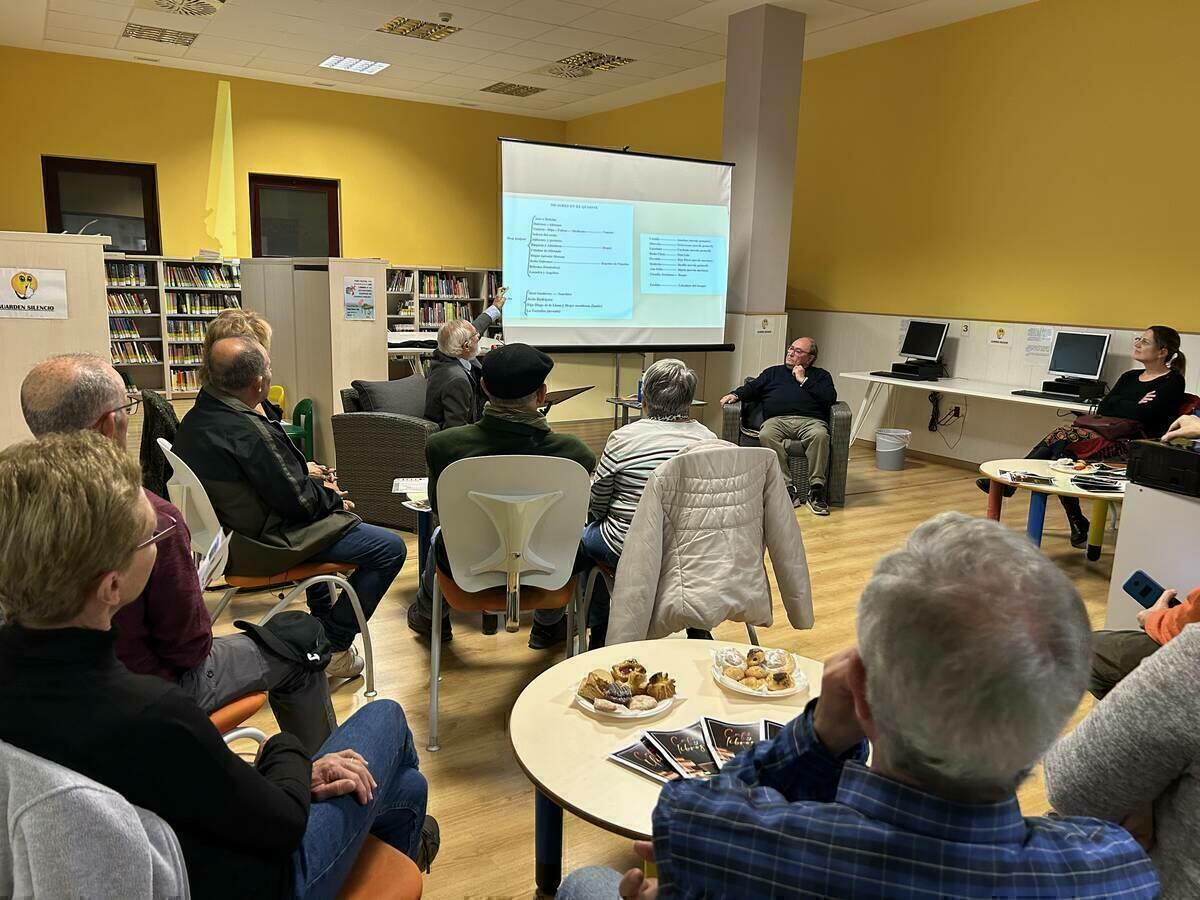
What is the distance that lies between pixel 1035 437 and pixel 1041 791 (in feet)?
15.0

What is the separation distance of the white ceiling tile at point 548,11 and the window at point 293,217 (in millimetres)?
4191

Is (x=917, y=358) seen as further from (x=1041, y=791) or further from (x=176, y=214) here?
(x=176, y=214)

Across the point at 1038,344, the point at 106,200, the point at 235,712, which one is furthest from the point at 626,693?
the point at 106,200

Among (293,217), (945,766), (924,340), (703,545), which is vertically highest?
(293,217)

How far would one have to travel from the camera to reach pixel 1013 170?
655 centimetres

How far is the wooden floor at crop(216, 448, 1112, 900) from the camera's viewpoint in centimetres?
217

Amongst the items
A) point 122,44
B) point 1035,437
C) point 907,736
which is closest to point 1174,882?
point 907,736

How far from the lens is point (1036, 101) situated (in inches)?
250

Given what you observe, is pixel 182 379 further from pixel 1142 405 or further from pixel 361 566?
pixel 1142 405

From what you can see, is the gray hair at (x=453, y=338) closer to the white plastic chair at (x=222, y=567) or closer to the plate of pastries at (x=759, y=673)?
the white plastic chair at (x=222, y=567)

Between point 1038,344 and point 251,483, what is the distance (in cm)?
579

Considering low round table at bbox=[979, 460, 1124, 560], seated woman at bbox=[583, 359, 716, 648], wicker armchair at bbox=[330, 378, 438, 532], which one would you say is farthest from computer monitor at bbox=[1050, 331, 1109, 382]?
wicker armchair at bbox=[330, 378, 438, 532]

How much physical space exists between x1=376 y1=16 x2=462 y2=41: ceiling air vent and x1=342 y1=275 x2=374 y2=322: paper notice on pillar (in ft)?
10.5

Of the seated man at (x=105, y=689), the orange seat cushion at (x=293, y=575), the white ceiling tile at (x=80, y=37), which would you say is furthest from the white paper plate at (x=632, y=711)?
the white ceiling tile at (x=80, y=37)
